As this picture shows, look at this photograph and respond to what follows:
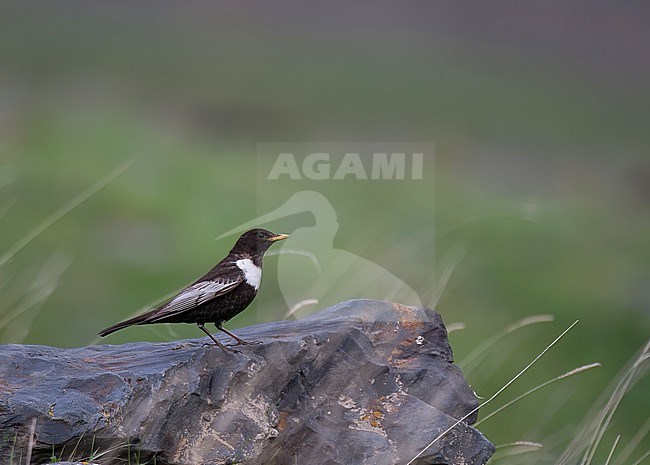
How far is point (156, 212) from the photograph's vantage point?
40.7 feet

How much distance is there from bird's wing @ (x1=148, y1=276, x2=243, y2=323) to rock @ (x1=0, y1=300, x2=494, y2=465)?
167mm

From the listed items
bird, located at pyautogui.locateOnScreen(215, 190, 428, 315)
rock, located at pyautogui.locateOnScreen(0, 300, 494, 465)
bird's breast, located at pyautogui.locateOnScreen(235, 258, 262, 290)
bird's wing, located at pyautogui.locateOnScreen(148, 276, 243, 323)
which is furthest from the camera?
bird, located at pyautogui.locateOnScreen(215, 190, 428, 315)

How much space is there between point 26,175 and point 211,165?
8.27 ft

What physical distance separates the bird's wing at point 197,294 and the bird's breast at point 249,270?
0.05 metres

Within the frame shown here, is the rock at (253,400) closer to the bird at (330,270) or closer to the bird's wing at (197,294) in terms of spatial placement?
the bird's wing at (197,294)

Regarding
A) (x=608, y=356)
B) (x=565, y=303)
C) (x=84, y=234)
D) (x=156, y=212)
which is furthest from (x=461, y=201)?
(x=84, y=234)

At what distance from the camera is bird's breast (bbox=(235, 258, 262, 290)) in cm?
417

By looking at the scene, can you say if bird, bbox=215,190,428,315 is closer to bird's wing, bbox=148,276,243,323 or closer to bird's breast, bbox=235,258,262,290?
bird's breast, bbox=235,258,262,290

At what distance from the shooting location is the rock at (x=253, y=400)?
11.6 feet

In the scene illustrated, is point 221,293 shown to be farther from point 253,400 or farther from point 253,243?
point 253,400

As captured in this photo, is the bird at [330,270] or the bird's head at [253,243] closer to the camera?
the bird's head at [253,243]

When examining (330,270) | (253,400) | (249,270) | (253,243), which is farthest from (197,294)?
(330,270)

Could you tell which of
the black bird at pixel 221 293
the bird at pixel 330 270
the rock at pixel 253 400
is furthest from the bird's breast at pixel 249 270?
the bird at pixel 330 270

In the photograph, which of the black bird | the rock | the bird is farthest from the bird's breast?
the bird
